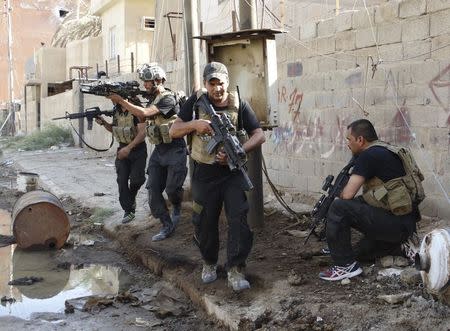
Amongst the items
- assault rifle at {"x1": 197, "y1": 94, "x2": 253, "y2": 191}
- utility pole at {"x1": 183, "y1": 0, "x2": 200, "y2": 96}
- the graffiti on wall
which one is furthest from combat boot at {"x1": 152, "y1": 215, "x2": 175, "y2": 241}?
assault rifle at {"x1": 197, "y1": 94, "x2": 253, "y2": 191}

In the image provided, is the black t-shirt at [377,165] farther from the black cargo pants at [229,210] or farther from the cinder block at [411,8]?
the cinder block at [411,8]

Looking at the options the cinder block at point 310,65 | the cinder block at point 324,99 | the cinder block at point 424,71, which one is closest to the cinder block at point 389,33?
the cinder block at point 424,71

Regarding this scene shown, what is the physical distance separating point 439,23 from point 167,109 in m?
2.67

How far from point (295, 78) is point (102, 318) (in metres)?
3.96

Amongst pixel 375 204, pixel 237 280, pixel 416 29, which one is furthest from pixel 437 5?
pixel 237 280

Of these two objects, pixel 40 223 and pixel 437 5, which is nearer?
pixel 437 5

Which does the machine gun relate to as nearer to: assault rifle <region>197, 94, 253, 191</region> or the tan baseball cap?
the tan baseball cap

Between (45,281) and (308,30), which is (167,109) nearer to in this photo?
(45,281)

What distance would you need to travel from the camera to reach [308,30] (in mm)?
6762

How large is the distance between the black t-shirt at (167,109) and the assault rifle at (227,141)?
1695mm

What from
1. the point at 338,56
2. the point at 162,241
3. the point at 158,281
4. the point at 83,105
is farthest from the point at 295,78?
the point at 83,105

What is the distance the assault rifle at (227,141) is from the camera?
156 inches

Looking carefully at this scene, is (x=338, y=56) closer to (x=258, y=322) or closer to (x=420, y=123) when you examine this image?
(x=420, y=123)

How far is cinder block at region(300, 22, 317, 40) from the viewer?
6.65 meters
